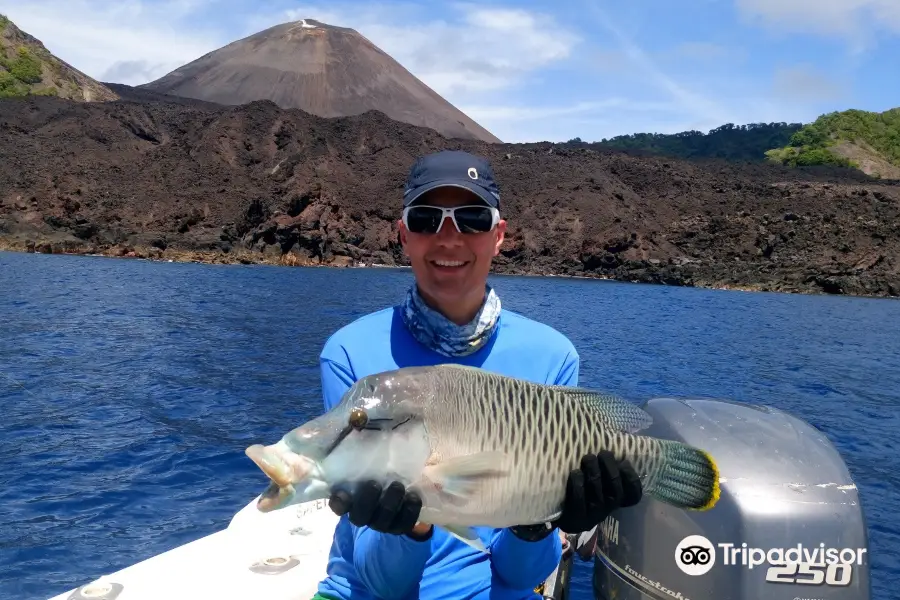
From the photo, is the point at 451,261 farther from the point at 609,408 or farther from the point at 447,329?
the point at 609,408

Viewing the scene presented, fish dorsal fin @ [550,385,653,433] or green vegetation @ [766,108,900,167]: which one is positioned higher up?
green vegetation @ [766,108,900,167]

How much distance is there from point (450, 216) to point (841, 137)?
7054 inches

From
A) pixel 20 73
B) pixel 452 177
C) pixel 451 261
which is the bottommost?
pixel 451 261

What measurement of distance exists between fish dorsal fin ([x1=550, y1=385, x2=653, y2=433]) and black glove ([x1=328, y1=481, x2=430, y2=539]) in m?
0.67

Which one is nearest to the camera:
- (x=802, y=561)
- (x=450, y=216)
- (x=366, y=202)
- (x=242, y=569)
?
(x=450, y=216)

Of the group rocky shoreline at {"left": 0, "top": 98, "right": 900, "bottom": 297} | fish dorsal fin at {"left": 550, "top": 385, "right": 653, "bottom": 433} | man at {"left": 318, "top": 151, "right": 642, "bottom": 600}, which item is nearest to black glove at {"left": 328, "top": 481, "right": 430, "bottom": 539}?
man at {"left": 318, "top": 151, "right": 642, "bottom": 600}

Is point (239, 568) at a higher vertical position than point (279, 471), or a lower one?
lower

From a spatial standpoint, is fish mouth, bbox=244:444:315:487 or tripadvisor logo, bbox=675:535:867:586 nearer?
fish mouth, bbox=244:444:315:487

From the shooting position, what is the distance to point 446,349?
360cm

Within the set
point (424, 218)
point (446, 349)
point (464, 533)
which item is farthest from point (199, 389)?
point (464, 533)

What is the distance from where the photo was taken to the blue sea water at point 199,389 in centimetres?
955

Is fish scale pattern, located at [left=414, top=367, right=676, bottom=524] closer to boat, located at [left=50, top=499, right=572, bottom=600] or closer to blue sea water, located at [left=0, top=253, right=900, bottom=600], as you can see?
boat, located at [left=50, top=499, right=572, bottom=600]

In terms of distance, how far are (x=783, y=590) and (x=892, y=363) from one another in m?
31.7

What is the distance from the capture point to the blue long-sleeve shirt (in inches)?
124
